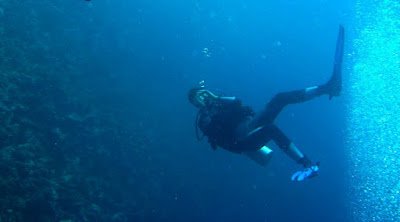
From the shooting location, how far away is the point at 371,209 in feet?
62.5

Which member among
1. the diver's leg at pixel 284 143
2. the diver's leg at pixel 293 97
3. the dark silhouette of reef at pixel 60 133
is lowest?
the diver's leg at pixel 284 143

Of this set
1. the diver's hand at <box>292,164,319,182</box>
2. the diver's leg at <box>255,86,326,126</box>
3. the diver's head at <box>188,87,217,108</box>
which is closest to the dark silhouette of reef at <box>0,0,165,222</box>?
the diver's head at <box>188,87,217,108</box>

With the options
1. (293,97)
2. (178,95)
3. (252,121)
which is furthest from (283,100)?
(178,95)

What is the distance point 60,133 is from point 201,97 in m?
7.09

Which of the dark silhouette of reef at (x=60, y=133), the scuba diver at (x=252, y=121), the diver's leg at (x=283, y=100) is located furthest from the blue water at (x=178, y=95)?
the diver's leg at (x=283, y=100)

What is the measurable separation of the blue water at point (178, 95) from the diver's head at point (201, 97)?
5885mm

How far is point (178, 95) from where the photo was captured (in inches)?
695

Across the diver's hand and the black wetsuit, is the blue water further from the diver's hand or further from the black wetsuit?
the diver's hand

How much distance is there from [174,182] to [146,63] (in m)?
8.07

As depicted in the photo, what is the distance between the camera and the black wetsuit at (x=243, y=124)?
16.1ft

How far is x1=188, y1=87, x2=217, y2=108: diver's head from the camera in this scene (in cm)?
572

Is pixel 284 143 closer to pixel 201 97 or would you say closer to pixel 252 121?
pixel 252 121

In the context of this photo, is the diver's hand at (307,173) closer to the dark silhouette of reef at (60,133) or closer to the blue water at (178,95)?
the dark silhouette of reef at (60,133)

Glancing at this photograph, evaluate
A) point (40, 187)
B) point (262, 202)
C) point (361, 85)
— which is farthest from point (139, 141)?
point (361, 85)
